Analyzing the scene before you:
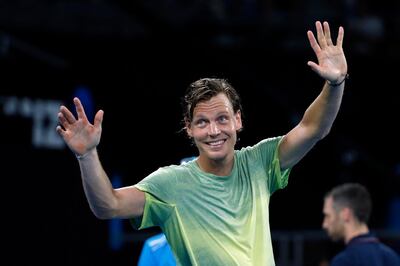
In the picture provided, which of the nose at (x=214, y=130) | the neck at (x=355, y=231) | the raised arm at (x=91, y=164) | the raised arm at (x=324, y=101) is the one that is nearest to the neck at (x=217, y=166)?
the nose at (x=214, y=130)

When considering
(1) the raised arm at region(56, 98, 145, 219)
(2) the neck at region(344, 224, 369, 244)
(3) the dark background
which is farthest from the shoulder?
(1) the raised arm at region(56, 98, 145, 219)

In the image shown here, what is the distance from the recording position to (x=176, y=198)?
371cm

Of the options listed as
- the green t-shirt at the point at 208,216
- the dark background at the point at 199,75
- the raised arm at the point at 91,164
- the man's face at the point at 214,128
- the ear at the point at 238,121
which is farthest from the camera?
the dark background at the point at 199,75

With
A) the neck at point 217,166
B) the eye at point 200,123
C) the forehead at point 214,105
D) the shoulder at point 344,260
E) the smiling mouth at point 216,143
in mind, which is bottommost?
the shoulder at point 344,260

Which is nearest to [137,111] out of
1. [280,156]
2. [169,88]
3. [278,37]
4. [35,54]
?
[169,88]

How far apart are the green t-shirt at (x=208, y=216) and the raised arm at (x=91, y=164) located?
0.19 meters

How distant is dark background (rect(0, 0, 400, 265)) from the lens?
9.33 metres

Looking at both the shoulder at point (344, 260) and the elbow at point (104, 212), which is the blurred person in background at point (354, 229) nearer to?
the shoulder at point (344, 260)

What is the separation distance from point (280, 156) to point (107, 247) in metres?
3.55

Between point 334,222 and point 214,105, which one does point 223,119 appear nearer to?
point 214,105

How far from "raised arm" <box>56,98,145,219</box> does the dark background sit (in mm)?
4169

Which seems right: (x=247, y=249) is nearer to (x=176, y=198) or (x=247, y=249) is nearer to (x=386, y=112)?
(x=176, y=198)

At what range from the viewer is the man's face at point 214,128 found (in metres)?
Result: 3.75

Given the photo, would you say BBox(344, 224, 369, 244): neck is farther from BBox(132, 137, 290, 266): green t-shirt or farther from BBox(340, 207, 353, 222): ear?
BBox(132, 137, 290, 266): green t-shirt
